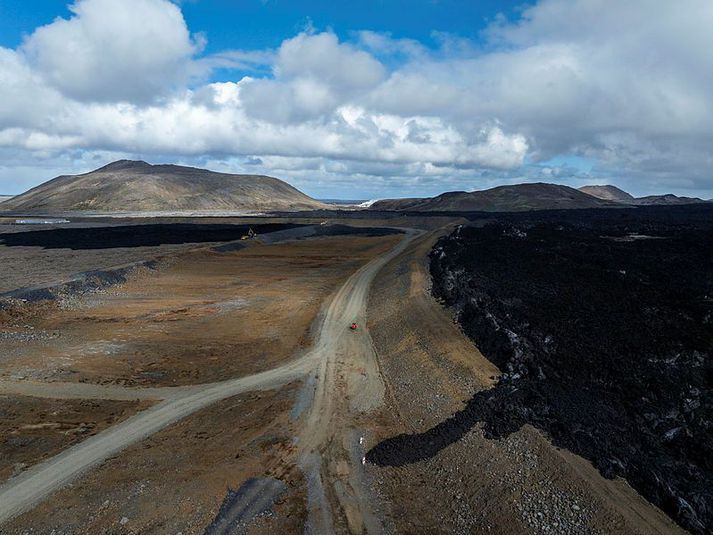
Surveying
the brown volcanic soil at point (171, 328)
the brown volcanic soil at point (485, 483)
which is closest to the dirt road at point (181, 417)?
the brown volcanic soil at point (171, 328)

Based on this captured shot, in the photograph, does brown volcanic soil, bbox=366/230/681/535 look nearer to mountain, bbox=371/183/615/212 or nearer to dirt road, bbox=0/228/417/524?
dirt road, bbox=0/228/417/524

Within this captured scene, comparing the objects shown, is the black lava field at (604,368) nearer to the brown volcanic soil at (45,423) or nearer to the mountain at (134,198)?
the brown volcanic soil at (45,423)

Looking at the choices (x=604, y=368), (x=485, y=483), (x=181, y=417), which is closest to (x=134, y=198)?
(x=181, y=417)

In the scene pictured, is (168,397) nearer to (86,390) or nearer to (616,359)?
(86,390)

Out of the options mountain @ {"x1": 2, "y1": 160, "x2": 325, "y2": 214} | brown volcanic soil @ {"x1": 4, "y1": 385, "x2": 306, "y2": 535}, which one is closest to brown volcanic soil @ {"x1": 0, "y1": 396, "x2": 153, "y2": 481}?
brown volcanic soil @ {"x1": 4, "y1": 385, "x2": 306, "y2": 535}

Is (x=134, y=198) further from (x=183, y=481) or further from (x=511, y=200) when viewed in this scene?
(x=183, y=481)

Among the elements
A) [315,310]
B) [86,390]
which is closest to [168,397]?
[86,390]
